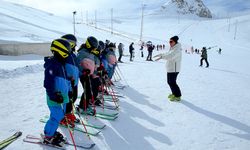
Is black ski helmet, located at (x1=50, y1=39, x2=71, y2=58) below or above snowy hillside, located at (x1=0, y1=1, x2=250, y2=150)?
above

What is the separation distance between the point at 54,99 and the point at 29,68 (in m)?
10.3

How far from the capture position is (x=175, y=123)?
721 centimetres

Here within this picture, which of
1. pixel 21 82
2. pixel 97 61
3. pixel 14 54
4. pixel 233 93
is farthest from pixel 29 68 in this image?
pixel 233 93

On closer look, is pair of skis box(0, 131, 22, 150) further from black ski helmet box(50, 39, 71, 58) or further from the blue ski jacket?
black ski helmet box(50, 39, 71, 58)

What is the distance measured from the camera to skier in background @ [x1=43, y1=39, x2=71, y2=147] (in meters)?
5.20

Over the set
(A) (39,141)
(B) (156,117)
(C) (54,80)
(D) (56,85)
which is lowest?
(B) (156,117)

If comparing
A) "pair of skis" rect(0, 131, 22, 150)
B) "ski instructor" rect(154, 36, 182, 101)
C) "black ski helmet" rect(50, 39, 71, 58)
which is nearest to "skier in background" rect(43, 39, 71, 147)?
"black ski helmet" rect(50, 39, 71, 58)

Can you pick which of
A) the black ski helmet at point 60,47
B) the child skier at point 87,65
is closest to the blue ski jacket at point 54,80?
the black ski helmet at point 60,47

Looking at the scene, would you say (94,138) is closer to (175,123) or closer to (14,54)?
(175,123)

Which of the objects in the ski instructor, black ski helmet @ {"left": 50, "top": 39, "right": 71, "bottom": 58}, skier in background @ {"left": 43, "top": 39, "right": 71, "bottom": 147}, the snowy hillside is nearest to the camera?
skier in background @ {"left": 43, "top": 39, "right": 71, "bottom": 147}

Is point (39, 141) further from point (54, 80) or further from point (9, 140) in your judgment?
point (54, 80)

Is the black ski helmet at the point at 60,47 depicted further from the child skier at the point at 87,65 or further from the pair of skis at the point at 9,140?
the pair of skis at the point at 9,140

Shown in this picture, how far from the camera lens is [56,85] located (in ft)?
17.5

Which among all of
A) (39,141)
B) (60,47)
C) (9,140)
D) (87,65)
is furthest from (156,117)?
(9,140)
